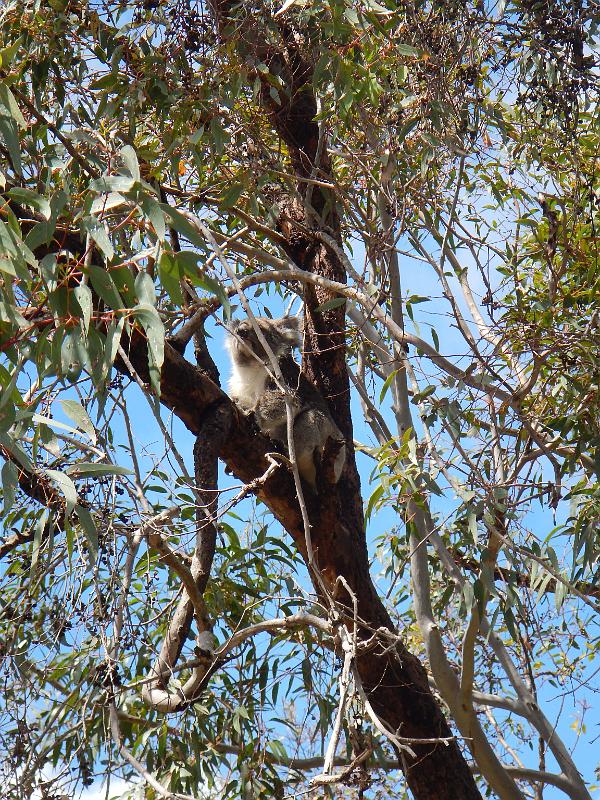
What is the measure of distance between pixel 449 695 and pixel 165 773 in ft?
4.27

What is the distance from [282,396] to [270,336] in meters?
1.09

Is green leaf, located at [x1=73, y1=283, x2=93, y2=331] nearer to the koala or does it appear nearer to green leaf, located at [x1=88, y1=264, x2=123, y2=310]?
green leaf, located at [x1=88, y1=264, x2=123, y2=310]

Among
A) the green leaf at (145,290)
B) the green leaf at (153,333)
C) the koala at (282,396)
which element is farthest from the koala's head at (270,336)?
the green leaf at (153,333)

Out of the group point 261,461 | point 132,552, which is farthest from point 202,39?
point 132,552

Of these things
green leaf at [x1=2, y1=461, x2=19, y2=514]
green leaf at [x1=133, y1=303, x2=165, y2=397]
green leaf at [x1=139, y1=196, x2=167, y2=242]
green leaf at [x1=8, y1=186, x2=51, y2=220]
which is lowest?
green leaf at [x1=2, y1=461, x2=19, y2=514]

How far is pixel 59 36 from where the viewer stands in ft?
11.8

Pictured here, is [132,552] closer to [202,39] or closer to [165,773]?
[165,773]

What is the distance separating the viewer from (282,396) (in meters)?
4.39

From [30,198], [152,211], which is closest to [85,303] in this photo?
[152,211]

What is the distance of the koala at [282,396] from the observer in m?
4.38

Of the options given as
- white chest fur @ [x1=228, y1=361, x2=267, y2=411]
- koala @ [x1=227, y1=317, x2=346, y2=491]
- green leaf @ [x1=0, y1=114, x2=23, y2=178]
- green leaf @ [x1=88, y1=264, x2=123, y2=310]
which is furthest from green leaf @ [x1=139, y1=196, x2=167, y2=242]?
white chest fur @ [x1=228, y1=361, x2=267, y2=411]

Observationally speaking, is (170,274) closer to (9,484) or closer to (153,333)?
(153,333)

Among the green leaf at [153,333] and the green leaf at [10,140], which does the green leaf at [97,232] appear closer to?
the green leaf at [153,333]

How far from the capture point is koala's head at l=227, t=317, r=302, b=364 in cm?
526
